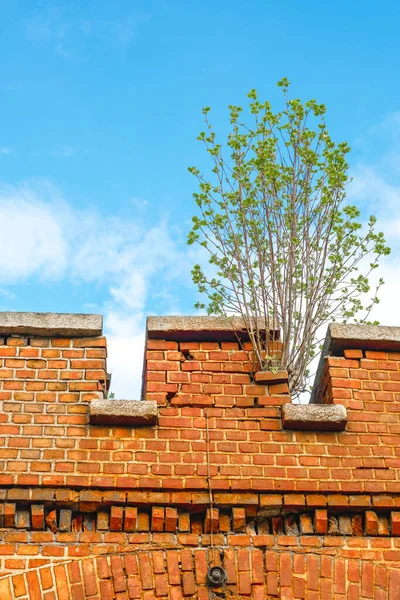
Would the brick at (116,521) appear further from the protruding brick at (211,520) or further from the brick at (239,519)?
the brick at (239,519)

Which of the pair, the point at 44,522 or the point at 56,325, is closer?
the point at 44,522

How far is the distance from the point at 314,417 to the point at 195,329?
1.10 metres

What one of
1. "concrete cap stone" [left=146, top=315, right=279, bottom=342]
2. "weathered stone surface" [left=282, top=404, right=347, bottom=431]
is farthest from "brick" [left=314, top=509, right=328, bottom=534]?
"concrete cap stone" [left=146, top=315, right=279, bottom=342]

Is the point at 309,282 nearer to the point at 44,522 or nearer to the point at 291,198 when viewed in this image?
the point at 291,198

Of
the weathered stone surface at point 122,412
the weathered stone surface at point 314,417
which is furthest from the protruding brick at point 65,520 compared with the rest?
the weathered stone surface at point 314,417

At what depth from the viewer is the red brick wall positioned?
467cm

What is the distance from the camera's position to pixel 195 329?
5.67 m

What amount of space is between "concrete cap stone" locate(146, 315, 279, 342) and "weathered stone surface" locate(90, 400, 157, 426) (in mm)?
656

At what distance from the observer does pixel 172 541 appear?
4801 mm

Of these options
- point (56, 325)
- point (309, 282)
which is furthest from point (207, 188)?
point (56, 325)

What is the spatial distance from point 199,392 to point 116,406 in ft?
2.05

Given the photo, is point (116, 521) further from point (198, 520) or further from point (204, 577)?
point (204, 577)

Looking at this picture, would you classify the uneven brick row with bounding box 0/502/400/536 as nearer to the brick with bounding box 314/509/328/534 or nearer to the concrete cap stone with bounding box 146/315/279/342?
the brick with bounding box 314/509/328/534

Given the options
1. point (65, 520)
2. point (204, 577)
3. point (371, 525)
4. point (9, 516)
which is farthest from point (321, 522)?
point (9, 516)
